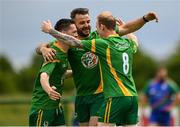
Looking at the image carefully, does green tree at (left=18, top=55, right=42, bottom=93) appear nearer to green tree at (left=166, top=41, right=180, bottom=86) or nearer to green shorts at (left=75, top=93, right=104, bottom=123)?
green tree at (left=166, top=41, right=180, bottom=86)

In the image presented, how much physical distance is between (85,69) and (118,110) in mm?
1255

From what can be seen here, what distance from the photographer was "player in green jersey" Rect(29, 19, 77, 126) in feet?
34.0

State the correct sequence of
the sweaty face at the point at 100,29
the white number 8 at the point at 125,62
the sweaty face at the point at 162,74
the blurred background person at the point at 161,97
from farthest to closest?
the blurred background person at the point at 161,97
the sweaty face at the point at 162,74
the sweaty face at the point at 100,29
the white number 8 at the point at 125,62

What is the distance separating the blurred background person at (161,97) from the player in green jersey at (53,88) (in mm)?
10265

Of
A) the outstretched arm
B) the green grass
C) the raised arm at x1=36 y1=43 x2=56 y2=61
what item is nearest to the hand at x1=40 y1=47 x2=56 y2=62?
the raised arm at x1=36 y1=43 x2=56 y2=61

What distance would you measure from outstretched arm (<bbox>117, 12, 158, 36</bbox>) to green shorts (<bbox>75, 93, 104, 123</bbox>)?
3.92 ft

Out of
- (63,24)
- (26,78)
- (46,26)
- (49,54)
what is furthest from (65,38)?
(26,78)

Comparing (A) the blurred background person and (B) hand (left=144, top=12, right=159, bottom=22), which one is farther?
(A) the blurred background person

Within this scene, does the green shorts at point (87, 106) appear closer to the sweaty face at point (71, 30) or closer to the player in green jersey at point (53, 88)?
the player in green jersey at point (53, 88)

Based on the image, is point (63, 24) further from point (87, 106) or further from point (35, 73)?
point (35, 73)

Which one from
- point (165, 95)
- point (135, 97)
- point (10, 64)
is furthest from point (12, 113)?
point (10, 64)

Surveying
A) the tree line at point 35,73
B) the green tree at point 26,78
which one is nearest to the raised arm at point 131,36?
the tree line at point 35,73

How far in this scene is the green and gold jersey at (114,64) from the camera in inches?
394

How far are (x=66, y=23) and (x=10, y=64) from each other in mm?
44332
